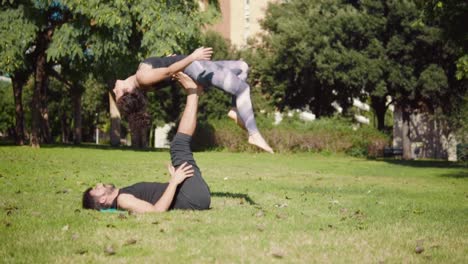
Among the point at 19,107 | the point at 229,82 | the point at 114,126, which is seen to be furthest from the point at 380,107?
the point at 229,82

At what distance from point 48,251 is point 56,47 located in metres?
24.5

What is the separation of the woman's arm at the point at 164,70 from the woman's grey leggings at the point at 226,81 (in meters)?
0.49

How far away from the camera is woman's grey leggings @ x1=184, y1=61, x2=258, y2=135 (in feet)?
28.7

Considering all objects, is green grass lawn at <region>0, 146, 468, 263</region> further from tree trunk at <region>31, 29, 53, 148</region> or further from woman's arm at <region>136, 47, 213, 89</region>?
tree trunk at <region>31, 29, 53, 148</region>

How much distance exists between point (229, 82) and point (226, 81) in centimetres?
5

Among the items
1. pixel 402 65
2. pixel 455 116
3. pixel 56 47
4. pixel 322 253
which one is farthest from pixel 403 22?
pixel 322 253

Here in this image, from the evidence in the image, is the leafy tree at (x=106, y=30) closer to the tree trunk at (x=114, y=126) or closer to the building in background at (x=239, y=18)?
the tree trunk at (x=114, y=126)

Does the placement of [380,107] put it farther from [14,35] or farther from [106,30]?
[14,35]

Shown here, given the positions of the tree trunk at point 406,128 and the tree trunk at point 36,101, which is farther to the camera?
the tree trunk at point 406,128

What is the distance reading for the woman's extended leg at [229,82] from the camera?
8.73m

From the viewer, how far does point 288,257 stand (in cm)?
523

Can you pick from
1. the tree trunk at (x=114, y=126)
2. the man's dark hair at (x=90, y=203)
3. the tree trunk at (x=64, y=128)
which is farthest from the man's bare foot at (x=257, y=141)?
the tree trunk at (x=64, y=128)

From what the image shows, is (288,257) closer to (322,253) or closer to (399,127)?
(322,253)

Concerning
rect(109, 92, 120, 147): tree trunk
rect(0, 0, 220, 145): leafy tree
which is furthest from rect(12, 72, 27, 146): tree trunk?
rect(109, 92, 120, 147): tree trunk
